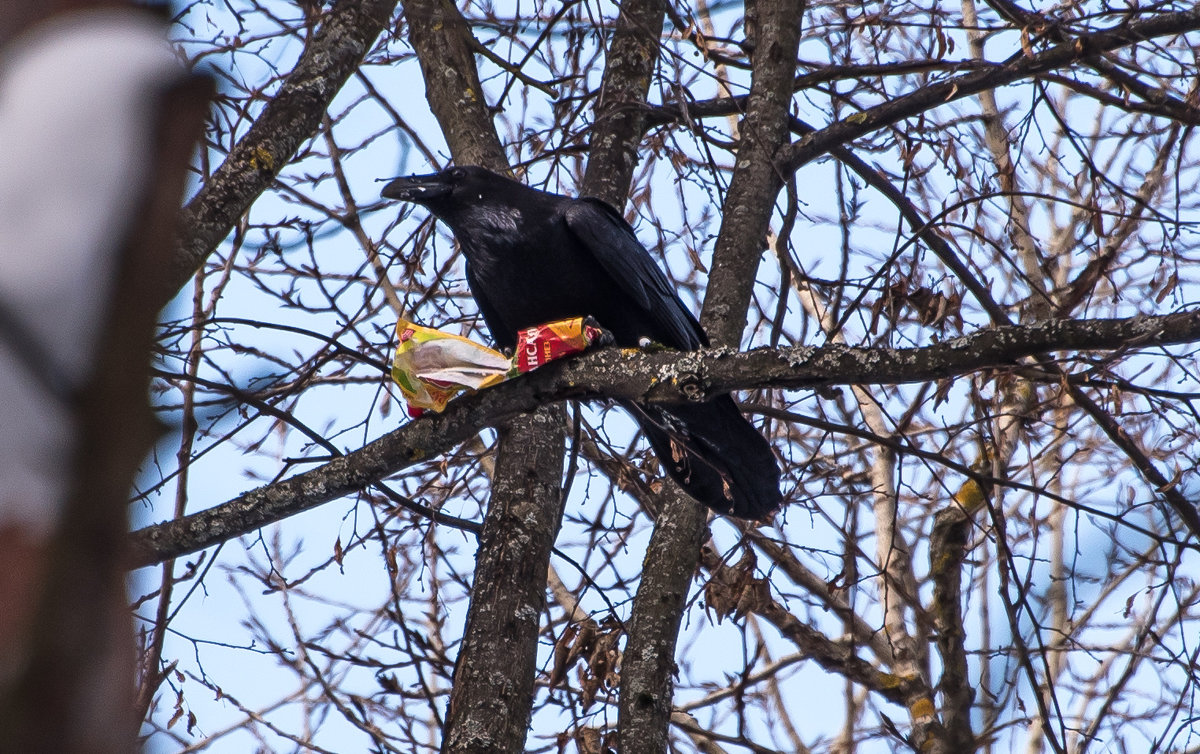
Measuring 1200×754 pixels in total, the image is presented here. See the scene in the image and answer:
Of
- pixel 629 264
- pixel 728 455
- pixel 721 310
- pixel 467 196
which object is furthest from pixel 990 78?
pixel 467 196

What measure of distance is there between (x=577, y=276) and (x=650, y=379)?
1551mm

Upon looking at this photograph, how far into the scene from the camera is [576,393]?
3.05m

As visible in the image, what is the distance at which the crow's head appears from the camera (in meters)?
4.40

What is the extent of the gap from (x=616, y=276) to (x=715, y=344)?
54 cm

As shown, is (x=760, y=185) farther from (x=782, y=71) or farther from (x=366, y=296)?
(x=366, y=296)

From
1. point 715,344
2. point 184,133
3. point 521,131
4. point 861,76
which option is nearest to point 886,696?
point 715,344

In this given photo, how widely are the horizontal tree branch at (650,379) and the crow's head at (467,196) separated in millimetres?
1430

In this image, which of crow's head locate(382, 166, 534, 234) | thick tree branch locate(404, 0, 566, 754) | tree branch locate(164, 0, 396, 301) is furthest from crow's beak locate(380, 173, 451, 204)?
tree branch locate(164, 0, 396, 301)

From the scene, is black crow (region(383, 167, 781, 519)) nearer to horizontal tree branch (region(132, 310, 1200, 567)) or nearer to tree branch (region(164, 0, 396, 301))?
horizontal tree branch (region(132, 310, 1200, 567))

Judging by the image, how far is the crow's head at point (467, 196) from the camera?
4398 mm

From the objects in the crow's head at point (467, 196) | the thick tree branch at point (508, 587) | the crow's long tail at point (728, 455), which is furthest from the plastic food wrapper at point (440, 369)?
the crow's head at point (467, 196)

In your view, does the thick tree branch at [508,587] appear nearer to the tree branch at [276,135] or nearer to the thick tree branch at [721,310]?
the tree branch at [276,135]

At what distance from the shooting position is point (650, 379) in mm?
2848

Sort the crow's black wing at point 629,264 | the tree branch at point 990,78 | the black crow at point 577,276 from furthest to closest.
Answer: the crow's black wing at point 629,264
the black crow at point 577,276
the tree branch at point 990,78
